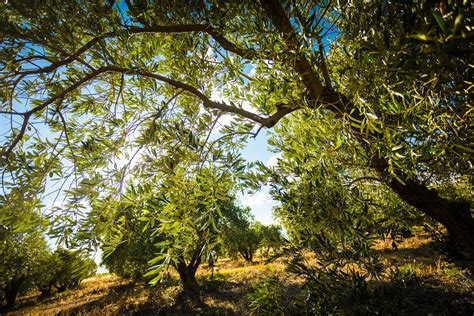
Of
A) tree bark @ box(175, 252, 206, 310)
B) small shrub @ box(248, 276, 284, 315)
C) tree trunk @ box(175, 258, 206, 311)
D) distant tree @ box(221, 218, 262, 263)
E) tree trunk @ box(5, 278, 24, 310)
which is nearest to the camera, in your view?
small shrub @ box(248, 276, 284, 315)

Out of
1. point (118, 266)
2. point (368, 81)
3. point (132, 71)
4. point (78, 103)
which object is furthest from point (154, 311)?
point (368, 81)

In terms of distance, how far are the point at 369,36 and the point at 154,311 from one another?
1644 cm

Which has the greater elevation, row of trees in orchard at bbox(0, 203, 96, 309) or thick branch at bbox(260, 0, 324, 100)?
thick branch at bbox(260, 0, 324, 100)

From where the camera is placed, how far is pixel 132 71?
2.26m

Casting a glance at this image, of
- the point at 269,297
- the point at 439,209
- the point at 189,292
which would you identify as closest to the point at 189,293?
the point at 189,292

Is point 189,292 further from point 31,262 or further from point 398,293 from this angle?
point 31,262

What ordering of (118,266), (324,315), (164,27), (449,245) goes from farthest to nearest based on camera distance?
(118,266) → (449,245) → (324,315) → (164,27)

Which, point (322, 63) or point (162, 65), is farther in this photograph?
point (162, 65)

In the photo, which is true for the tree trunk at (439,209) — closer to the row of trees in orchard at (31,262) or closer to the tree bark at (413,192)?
the tree bark at (413,192)

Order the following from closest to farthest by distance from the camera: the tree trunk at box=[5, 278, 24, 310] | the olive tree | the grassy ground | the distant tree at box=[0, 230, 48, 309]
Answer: the olive tree, the grassy ground, the distant tree at box=[0, 230, 48, 309], the tree trunk at box=[5, 278, 24, 310]

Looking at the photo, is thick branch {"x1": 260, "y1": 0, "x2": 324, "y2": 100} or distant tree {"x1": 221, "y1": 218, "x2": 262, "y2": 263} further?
distant tree {"x1": 221, "y1": 218, "x2": 262, "y2": 263}

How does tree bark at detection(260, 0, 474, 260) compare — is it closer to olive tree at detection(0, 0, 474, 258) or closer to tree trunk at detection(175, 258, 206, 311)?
olive tree at detection(0, 0, 474, 258)

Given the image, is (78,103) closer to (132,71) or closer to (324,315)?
Answer: (132,71)

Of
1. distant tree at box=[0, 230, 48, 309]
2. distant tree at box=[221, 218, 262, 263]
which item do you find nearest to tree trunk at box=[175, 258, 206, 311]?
distant tree at box=[221, 218, 262, 263]
